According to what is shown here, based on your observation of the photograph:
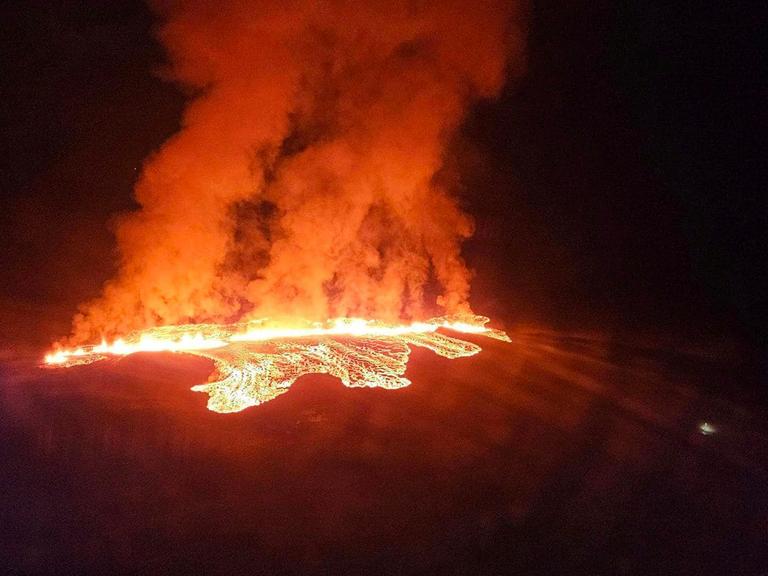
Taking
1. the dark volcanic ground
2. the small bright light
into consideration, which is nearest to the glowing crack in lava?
the dark volcanic ground

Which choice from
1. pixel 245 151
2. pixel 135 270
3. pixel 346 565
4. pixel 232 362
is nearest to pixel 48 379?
pixel 232 362

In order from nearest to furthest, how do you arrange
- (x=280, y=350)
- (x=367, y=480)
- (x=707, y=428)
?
(x=367, y=480)
(x=707, y=428)
(x=280, y=350)

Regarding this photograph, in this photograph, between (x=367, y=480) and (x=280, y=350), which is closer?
(x=367, y=480)

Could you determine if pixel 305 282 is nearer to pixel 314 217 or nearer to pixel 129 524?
pixel 314 217

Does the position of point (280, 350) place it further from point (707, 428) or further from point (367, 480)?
point (707, 428)

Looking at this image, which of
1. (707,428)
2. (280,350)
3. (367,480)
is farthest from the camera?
(280,350)

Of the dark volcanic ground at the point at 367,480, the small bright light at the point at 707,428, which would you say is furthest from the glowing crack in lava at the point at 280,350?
the small bright light at the point at 707,428

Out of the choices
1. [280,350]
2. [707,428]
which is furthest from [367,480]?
[707,428]
